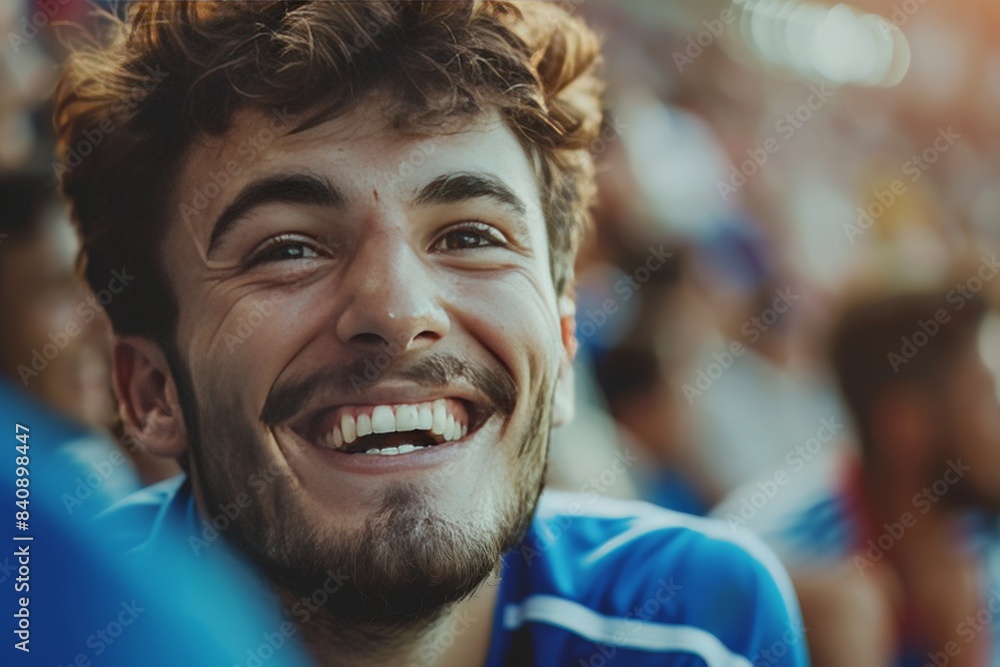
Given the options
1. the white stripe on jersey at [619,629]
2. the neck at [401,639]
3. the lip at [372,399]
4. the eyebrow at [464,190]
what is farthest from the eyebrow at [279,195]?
the white stripe on jersey at [619,629]

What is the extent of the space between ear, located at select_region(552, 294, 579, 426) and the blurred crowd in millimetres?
33

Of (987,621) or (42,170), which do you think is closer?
(42,170)

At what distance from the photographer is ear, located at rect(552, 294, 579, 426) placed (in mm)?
1286

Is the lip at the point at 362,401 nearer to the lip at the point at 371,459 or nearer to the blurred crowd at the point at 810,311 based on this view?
the lip at the point at 371,459

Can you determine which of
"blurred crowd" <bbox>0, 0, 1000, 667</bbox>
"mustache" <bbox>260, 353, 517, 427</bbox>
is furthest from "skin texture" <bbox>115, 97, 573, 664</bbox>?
"blurred crowd" <bbox>0, 0, 1000, 667</bbox>

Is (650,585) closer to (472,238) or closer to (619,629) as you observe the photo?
(619,629)

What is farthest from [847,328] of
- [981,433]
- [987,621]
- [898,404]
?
[987,621]

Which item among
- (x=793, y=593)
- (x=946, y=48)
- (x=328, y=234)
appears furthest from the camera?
(x=946, y=48)

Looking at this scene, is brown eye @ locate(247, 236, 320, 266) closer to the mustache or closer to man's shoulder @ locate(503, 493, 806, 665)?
the mustache

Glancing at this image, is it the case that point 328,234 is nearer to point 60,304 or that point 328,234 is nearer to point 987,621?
point 60,304

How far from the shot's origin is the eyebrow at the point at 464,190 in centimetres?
112

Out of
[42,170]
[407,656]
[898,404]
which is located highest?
[898,404]

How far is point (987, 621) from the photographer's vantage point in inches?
56.5

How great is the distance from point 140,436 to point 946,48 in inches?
53.6
